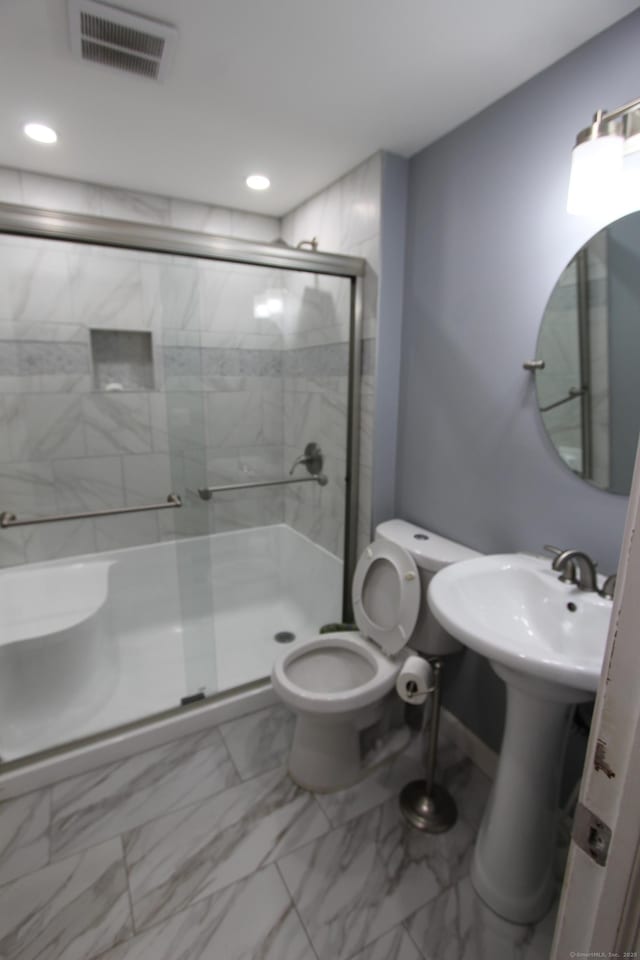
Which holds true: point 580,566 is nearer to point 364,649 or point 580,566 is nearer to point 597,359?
point 597,359

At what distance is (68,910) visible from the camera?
1.26 m

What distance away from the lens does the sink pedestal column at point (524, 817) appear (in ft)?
3.89

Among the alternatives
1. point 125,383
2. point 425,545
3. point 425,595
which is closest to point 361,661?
point 425,595

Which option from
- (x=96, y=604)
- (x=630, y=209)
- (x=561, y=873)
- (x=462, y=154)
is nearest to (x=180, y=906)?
(x=561, y=873)

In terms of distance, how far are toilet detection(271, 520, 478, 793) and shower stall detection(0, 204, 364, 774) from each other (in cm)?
44

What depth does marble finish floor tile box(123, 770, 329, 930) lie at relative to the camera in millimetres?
1312

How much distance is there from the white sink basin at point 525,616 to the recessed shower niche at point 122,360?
6.41 ft

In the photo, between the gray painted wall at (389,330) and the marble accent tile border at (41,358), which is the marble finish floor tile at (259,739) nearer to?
the gray painted wall at (389,330)

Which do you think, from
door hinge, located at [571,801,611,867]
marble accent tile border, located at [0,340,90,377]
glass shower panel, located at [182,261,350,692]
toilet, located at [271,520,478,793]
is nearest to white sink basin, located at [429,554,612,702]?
toilet, located at [271,520,478,793]

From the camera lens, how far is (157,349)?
2.43m

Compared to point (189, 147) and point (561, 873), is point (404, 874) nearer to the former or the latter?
point (561, 873)

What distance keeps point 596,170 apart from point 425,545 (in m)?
1.20

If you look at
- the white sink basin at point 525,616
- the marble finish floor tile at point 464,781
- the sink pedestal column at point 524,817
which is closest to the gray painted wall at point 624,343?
the white sink basin at point 525,616

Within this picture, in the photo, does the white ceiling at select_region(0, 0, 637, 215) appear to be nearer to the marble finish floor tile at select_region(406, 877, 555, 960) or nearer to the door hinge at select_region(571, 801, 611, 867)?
the door hinge at select_region(571, 801, 611, 867)
